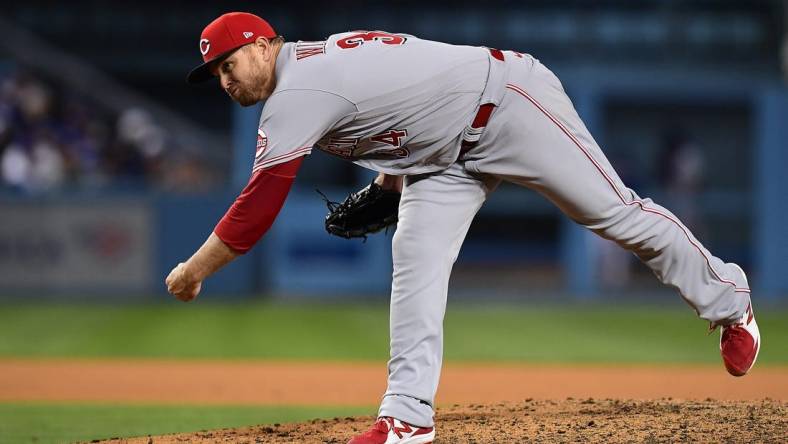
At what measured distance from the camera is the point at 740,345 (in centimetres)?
398

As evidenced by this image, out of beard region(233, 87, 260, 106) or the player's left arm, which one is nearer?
the player's left arm

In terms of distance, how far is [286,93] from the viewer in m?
3.38

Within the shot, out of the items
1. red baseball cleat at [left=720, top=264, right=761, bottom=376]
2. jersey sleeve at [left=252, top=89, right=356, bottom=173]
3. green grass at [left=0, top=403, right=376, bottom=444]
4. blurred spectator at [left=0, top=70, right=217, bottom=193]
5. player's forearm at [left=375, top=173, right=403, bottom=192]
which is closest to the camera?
jersey sleeve at [left=252, top=89, right=356, bottom=173]

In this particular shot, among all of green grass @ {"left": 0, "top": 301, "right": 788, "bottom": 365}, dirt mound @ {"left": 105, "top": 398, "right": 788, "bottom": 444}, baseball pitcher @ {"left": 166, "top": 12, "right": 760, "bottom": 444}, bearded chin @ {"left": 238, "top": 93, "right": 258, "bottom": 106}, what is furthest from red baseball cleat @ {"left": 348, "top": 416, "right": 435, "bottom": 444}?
green grass @ {"left": 0, "top": 301, "right": 788, "bottom": 365}

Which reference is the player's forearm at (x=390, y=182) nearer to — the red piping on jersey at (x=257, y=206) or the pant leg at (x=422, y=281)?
the pant leg at (x=422, y=281)

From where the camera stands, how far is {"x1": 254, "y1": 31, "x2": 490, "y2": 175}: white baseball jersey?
11.0 feet

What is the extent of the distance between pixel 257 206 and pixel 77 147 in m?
11.7

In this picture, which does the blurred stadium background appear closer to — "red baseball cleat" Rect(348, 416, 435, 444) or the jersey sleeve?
"red baseball cleat" Rect(348, 416, 435, 444)

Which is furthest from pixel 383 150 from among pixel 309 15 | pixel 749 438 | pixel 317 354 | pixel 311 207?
pixel 309 15

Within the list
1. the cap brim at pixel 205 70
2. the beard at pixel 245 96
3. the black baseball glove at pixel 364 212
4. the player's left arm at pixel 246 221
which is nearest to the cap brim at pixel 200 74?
the cap brim at pixel 205 70

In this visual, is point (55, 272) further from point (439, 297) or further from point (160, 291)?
point (439, 297)

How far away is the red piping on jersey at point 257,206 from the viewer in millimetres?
3352

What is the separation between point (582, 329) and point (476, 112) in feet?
21.9

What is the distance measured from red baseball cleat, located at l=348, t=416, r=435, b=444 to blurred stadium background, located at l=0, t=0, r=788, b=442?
175 inches
